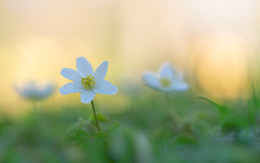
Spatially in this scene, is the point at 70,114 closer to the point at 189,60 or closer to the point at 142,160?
the point at 142,160

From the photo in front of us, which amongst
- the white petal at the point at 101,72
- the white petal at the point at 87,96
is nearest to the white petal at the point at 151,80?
the white petal at the point at 101,72

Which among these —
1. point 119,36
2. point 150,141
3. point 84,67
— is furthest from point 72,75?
point 119,36

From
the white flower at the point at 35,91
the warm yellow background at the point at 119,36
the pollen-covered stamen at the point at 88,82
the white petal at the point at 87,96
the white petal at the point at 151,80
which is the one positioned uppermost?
the warm yellow background at the point at 119,36

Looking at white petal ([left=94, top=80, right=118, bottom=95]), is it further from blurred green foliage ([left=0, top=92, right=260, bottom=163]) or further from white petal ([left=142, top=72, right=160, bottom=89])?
white petal ([left=142, top=72, right=160, bottom=89])

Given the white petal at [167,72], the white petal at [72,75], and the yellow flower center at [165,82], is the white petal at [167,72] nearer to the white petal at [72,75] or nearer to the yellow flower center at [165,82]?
the yellow flower center at [165,82]

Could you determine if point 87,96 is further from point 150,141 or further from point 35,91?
point 35,91

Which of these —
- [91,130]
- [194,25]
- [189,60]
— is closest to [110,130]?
[91,130]

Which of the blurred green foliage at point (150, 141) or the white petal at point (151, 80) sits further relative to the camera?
the white petal at point (151, 80)
